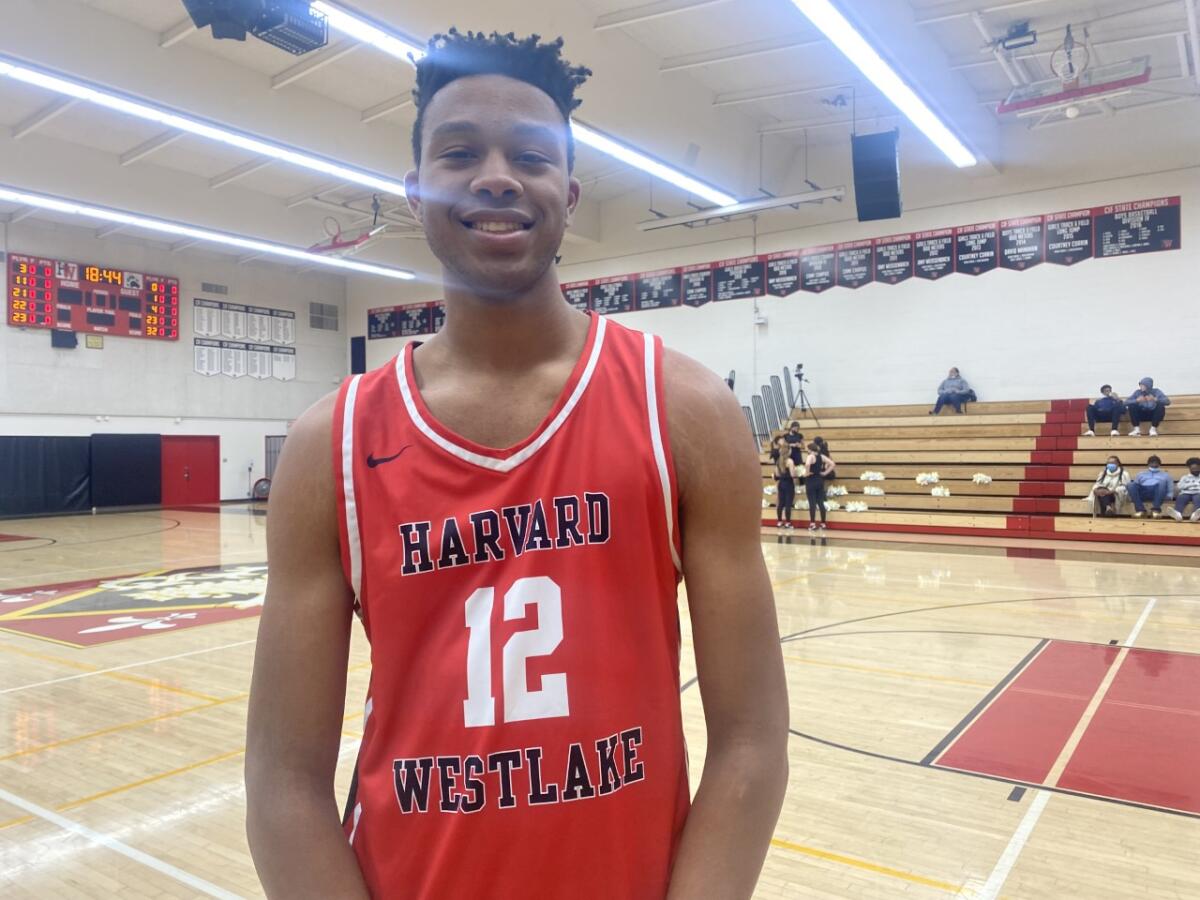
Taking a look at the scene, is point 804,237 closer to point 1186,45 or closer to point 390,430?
point 1186,45

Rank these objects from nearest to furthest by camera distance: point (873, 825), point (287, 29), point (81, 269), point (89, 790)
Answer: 1. point (873, 825)
2. point (89, 790)
3. point (287, 29)
4. point (81, 269)

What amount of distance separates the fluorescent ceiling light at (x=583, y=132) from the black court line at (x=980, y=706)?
272cm

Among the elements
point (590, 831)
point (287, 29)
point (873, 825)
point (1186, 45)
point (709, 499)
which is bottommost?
point (873, 825)

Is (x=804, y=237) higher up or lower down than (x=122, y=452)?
higher up

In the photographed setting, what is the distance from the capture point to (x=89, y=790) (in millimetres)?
3193

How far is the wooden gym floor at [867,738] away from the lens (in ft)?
8.36

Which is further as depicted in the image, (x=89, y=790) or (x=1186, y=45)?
(x=1186, y=45)

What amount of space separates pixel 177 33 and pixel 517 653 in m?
9.01

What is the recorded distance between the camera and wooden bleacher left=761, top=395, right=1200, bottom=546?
10.6 m

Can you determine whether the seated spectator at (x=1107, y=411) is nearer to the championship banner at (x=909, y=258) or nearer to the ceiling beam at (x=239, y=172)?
the championship banner at (x=909, y=258)

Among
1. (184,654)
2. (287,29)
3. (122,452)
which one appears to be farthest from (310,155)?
(122,452)

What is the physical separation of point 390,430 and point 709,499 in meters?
0.34

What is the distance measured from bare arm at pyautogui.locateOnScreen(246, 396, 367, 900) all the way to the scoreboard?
16355 millimetres

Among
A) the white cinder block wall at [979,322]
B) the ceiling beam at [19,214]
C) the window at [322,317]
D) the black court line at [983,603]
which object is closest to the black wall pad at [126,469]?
the ceiling beam at [19,214]
